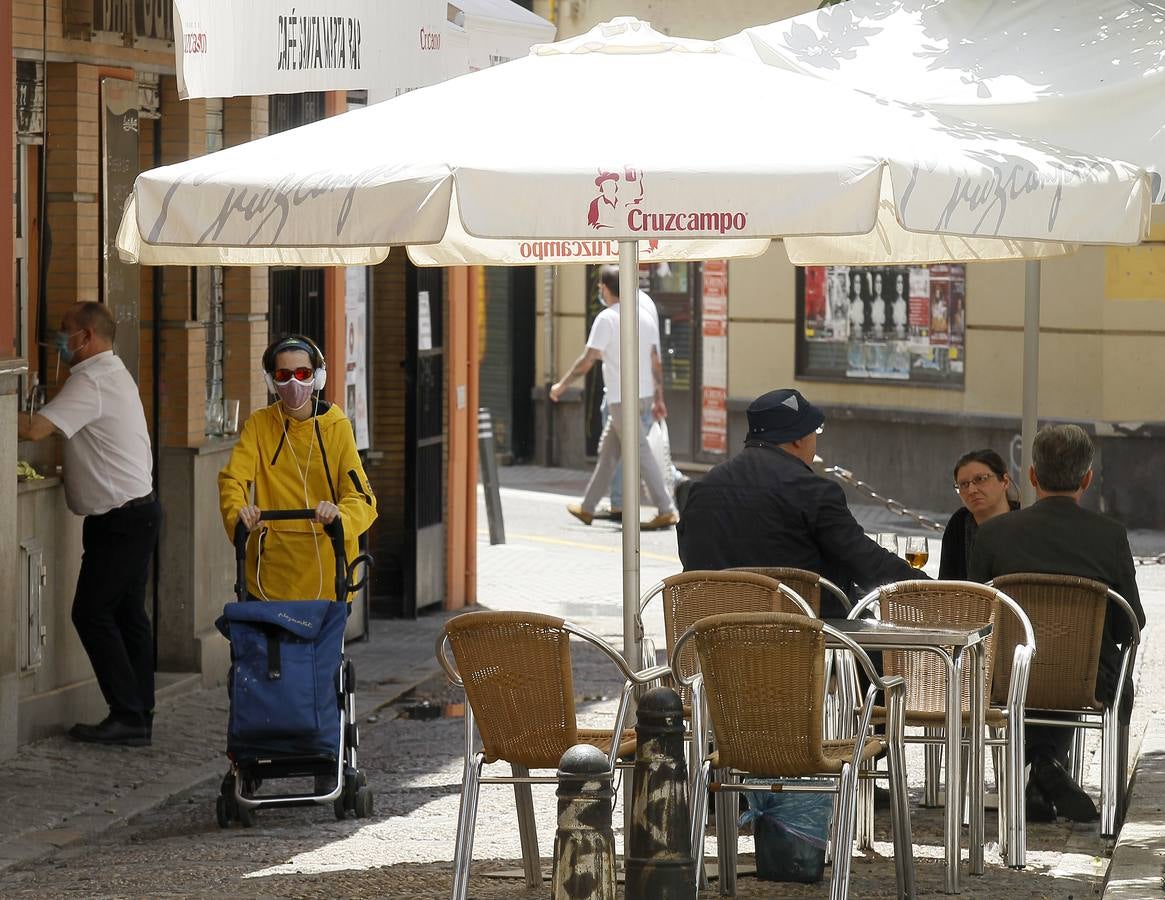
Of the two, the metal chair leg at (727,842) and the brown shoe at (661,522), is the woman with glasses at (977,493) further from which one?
the brown shoe at (661,522)

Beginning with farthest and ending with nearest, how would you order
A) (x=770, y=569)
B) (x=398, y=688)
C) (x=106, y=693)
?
(x=398, y=688), (x=106, y=693), (x=770, y=569)

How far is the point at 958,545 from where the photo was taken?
821 centimetres

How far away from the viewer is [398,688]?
34.7 ft

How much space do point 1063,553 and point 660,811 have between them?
8.35ft

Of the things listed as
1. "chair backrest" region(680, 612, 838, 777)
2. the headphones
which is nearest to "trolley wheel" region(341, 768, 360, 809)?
the headphones

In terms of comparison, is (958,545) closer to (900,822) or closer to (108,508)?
(900,822)

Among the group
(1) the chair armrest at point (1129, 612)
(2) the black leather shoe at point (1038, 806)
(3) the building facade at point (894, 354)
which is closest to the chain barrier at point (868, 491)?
(1) the chair armrest at point (1129, 612)

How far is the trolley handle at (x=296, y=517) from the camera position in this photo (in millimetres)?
7816

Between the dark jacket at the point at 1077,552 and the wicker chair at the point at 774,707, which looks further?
the dark jacket at the point at 1077,552

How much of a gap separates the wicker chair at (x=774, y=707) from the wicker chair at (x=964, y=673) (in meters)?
0.79

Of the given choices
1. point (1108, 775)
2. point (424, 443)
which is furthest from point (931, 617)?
point (424, 443)

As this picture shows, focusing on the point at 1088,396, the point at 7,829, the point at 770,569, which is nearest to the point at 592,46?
the point at 770,569

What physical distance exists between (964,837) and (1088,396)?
411 inches

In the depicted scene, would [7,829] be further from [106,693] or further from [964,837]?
[964,837]
